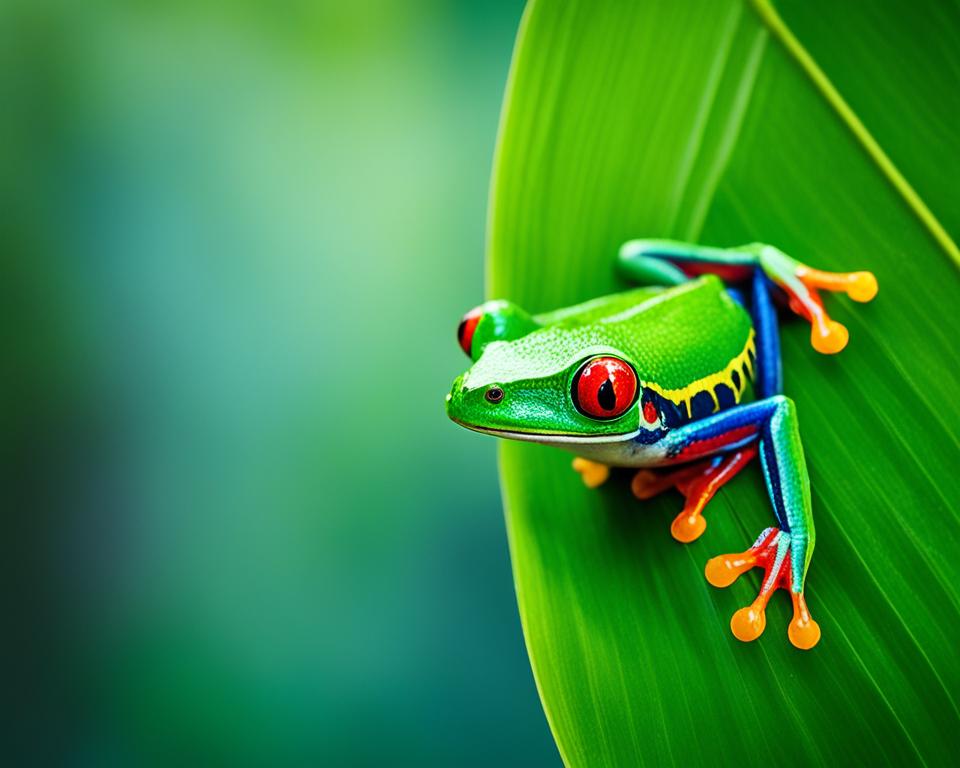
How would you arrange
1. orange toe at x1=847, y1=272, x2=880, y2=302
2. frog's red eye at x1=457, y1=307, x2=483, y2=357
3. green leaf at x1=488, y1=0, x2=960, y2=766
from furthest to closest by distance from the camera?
frog's red eye at x1=457, y1=307, x2=483, y2=357, orange toe at x1=847, y1=272, x2=880, y2=302, green leaf at x1=488, y1=0, x2=960, y2=766

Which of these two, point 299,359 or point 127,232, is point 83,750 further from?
point 127,232

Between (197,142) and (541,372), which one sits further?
(197,142)

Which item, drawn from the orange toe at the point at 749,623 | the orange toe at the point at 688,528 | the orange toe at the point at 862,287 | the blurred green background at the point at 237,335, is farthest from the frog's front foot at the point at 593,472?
the blurred green background at the point at 237,335

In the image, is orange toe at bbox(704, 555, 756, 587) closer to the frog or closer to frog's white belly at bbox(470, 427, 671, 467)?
the frog

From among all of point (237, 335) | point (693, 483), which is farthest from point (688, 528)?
point (237, 335)

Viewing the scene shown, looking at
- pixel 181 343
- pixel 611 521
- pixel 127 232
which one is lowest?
Result: pixel 611 521

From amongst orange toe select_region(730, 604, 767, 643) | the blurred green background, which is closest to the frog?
orange toe select_region(730, 604, 767, 643)

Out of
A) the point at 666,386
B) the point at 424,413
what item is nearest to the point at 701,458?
the point at 666,386

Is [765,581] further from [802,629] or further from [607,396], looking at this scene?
[607,396]
